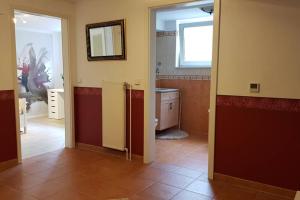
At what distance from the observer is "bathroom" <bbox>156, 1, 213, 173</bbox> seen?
189 inches

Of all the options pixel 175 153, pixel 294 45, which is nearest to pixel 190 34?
pixel 175 153

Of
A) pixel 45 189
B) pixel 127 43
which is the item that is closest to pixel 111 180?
pixel 45 189

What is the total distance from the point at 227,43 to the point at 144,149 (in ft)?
5.52

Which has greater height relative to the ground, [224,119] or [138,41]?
[138,41]

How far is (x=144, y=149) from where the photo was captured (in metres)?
3.51

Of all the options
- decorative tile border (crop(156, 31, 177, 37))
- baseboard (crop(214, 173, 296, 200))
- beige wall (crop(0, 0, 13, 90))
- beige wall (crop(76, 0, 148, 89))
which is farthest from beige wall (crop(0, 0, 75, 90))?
baseboard (crop(214, 173, 296, 200))

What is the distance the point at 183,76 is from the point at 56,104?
10.9 ft

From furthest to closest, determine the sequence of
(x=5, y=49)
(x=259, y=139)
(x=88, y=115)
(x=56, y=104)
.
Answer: (x=56, y=104), (x=88, y=115), (x=5, y=49), (x=259, y=139)

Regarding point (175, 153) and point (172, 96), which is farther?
point (172, 96)

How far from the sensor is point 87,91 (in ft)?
13.1

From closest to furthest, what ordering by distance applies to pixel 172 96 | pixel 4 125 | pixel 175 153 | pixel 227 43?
pixel 227 43, pixel 4 125, pixel 175 153, pixel 172 96

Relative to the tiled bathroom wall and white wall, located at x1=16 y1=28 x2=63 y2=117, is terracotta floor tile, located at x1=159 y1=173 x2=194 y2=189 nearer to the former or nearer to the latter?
the tiled bathroom wall

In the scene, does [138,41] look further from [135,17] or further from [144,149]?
[144,149]

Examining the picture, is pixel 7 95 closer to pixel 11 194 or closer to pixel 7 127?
pixel 7 127
